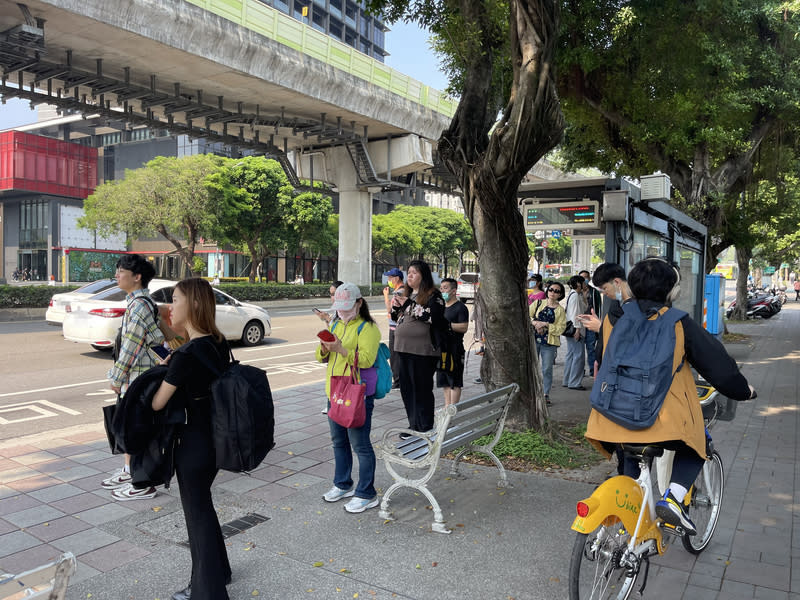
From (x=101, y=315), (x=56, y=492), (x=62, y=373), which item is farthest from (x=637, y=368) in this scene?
(x=101, y=315)

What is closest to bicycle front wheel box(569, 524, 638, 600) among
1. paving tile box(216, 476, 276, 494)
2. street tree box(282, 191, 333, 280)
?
paving tile box(216, 476, 276, 494)

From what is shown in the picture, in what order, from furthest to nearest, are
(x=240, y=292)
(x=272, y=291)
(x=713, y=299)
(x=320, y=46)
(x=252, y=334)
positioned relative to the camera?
(x=272, y=291)
(x=240, y=292)
(x=320, y=46)
(x=713, y=299)
(x=252, y=334)

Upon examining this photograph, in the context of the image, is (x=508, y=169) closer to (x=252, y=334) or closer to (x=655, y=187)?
(x=655, y=187)

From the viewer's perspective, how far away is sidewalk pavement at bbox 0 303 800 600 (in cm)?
336

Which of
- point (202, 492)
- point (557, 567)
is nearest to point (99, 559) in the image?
point (202, 492)

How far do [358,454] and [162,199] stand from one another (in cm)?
2628

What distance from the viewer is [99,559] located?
3658 millimetres

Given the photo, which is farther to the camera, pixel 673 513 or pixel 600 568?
pixel 673 513

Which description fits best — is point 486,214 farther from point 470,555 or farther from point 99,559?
point 99,559

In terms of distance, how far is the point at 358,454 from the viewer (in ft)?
14.5

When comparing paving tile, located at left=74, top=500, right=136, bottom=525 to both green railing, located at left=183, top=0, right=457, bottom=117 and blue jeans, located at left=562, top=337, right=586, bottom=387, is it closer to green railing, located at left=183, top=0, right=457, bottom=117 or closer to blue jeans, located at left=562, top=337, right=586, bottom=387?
blue jeans, located at left=562, top=337, right=586, bottom=387

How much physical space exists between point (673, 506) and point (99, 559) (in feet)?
10.7

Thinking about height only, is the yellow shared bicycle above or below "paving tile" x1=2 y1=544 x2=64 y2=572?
above

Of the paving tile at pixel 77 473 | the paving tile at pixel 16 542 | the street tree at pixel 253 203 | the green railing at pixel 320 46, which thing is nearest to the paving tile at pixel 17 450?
the paving tile at pixel 77 473
